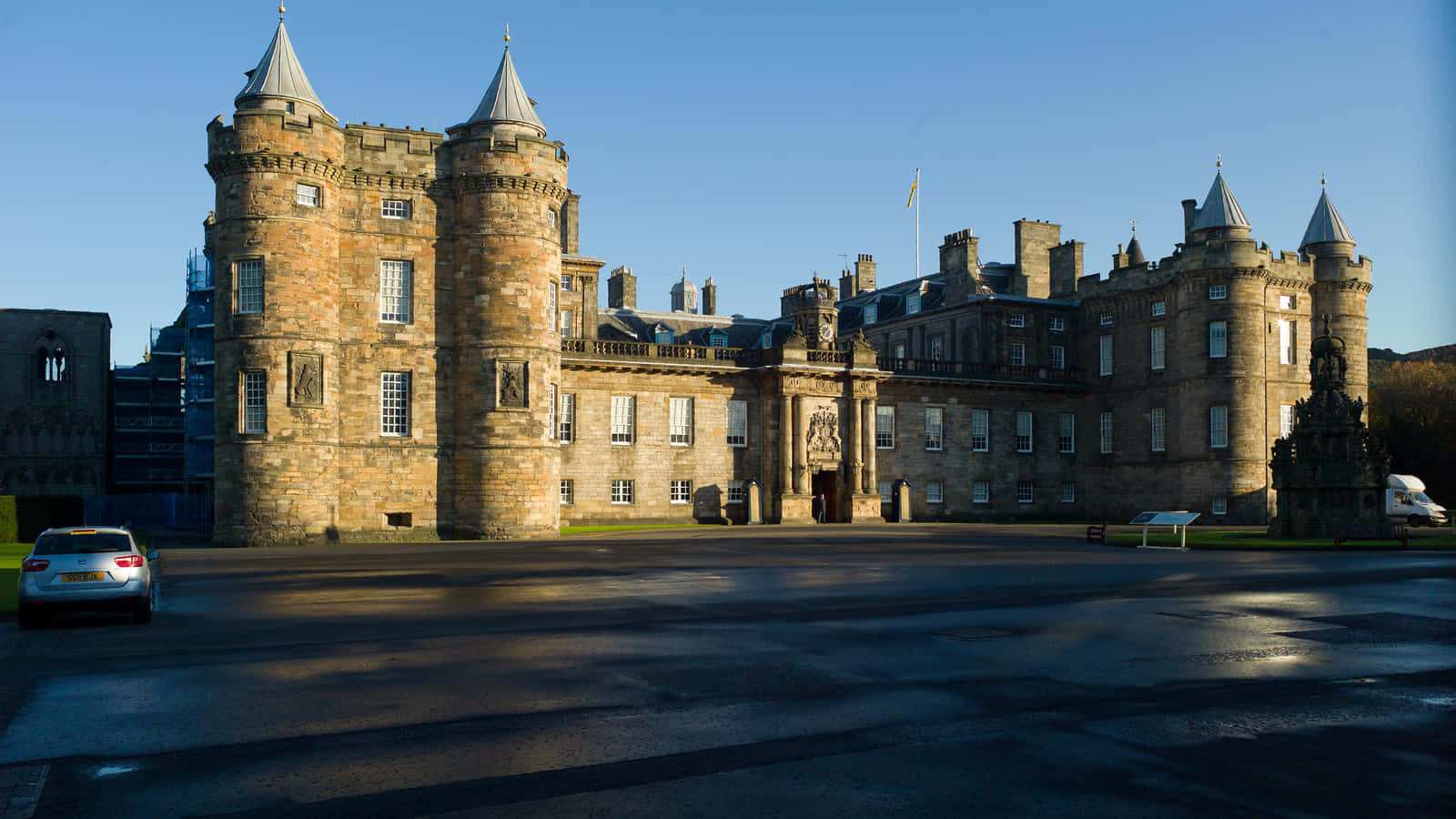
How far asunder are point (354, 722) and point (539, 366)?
3299cm

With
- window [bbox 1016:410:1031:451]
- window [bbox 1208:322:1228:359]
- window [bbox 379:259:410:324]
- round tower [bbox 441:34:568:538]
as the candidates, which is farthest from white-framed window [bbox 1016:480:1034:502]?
window [bbox 379:259:410:324]

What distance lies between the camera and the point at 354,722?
9875mm

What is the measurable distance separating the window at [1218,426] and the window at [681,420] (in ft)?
84.5

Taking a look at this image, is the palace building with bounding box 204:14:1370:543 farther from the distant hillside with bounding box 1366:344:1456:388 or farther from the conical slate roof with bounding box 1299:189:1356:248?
the distant hillside with bounding box 1366:344:1456:388

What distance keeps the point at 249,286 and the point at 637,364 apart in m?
17.5

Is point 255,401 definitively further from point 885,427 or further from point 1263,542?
point 1263,542

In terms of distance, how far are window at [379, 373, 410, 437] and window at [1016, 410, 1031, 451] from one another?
3445 cm

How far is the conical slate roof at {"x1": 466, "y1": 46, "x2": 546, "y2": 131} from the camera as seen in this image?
139ft

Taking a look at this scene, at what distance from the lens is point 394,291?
42188 mm

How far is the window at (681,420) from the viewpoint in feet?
172

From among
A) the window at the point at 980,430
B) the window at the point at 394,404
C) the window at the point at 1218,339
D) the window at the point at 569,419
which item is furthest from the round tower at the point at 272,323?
the window at the point at 1218,339

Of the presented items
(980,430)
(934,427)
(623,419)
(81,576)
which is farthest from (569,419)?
(81,576)

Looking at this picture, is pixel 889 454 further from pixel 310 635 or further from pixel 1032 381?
pixel 310 635

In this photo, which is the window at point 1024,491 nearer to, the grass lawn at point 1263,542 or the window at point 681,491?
the grass lawn at point 1263,542
